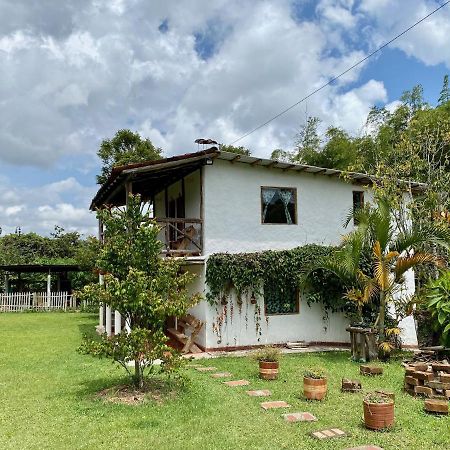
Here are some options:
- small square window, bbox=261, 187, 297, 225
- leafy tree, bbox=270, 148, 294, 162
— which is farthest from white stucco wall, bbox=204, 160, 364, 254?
leafy tree, bbox=270, 148, 294, 162

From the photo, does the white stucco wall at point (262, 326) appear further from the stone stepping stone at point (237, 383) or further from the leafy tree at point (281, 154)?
the leafy tree at point (281, 154)

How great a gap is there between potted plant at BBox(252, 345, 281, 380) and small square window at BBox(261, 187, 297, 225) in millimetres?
5007

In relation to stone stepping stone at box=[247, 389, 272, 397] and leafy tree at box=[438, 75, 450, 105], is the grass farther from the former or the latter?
leafy tree at box=[438, 75, 450, 105]

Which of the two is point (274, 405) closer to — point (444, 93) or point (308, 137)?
point (444, 93)

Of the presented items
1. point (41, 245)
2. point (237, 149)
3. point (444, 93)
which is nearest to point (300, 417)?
point (444, 93)

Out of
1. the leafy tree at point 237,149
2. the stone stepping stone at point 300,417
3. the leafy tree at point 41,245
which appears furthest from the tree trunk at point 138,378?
the leafy tree at point 41,245

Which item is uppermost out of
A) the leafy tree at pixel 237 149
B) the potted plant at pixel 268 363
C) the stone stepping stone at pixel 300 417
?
the leafy tree at pixel 237 149

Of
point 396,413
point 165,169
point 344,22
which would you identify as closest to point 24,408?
point 396,413

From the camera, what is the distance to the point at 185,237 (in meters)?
12.9

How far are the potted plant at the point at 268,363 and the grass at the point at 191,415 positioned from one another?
23 cm

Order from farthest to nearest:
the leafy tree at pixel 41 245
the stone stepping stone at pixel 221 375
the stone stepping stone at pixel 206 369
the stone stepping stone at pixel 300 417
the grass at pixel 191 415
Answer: the leafy tree at pixel 41 245
the stone stepping stone at pixel 206 369
the stone stepping stone at pixel 221 375
the stone stepping stone at pixel 300 417
the grass at pixel 191 415

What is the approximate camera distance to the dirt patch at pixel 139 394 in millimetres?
7100

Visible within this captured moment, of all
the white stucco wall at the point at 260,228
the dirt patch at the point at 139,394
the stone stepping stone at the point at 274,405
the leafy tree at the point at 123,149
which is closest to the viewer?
the stone stepping stone at the point at 274,405

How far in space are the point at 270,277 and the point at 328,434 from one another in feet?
23.7
